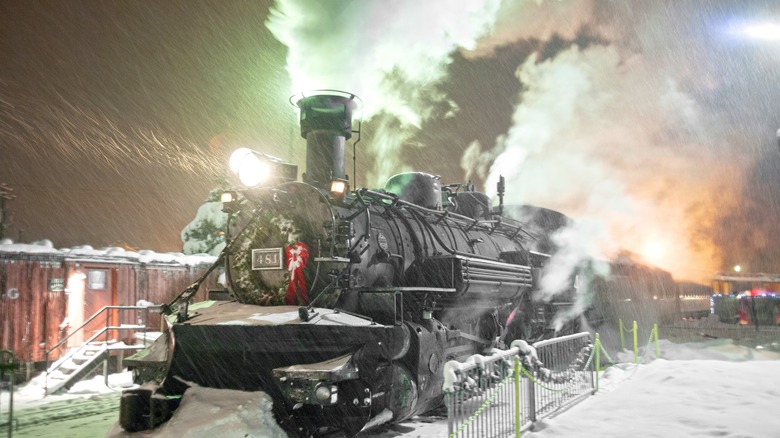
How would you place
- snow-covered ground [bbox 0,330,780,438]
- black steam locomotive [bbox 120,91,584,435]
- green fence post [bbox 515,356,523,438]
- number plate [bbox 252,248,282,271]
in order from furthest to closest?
number plate [bbox 252,248,282,271] → green fence post [bbox 515,356,523,438] → black steam locomotive [bbox 120,91,584,435] → snow-covered ground [bbox 0,330,780,438]

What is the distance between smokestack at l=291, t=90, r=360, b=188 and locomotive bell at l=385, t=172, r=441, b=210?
1.58 m

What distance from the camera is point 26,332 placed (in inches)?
539

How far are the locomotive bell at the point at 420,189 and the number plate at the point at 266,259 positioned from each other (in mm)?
3125

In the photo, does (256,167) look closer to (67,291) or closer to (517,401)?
(517,401)

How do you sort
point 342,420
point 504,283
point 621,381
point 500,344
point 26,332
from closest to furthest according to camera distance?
point 342,420, point 504,283, point 500,344, point 621,381, point 26,332

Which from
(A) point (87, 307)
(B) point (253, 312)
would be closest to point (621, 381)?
(B) point (253, 312)

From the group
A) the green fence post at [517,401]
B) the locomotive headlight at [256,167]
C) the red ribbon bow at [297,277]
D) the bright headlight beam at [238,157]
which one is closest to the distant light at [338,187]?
the red ribbon bow at [297,277]

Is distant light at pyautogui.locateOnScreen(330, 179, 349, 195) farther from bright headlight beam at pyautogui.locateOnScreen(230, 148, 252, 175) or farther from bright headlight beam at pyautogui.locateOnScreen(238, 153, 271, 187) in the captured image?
bright headlight beam at pyautogui.locateOnScreen(230, 148, 252, 175)

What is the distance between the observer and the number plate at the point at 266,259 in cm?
659

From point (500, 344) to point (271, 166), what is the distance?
4642mm

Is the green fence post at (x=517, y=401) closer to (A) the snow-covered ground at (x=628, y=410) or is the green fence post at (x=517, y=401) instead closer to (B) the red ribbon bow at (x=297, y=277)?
(A) the snow-covered ground at (x=628, y=410)

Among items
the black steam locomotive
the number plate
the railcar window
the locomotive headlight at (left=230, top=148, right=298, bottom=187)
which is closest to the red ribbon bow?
the black steam locomotive

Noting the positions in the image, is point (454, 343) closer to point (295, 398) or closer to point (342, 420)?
point (342, 420)

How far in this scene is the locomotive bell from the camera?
9.23m
